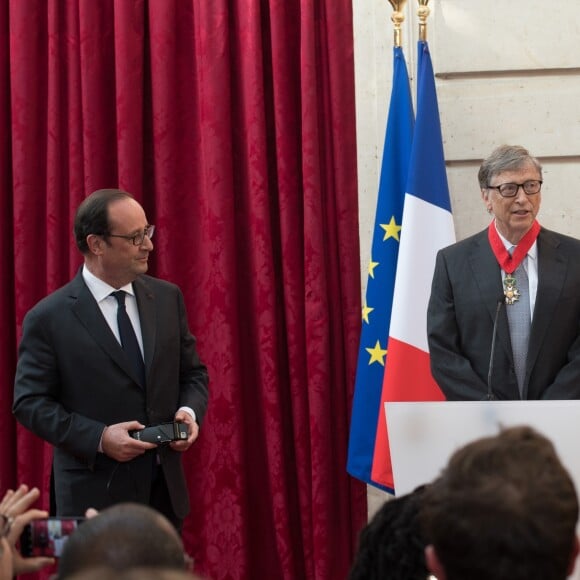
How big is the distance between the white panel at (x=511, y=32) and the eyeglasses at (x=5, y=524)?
320 centimetres

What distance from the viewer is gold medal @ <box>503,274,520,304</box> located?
3697 millimetres

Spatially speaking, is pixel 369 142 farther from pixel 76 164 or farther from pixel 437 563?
pixel 437 563

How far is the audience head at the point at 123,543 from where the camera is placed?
4.70 ft

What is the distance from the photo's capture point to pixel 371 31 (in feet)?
15.5

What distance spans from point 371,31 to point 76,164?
1.45 metres

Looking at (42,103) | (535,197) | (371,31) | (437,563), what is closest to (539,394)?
(535,197)

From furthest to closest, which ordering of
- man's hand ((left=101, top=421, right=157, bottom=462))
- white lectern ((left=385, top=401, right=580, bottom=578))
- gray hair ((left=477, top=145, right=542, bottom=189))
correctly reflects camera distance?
gray hair ((left=477, top=145, right=542, bottom=189)) → man's hand ((left=101, top=421, right=157, bottom=462)) → white lectern ((left=385, top=401, right=580, bottom=578))

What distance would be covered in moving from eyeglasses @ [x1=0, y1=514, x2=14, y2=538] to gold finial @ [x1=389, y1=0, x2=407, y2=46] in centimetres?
305

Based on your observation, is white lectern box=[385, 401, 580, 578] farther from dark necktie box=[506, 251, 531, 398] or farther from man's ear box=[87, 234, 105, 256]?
man's ear box=[87, 234, 105, 256]

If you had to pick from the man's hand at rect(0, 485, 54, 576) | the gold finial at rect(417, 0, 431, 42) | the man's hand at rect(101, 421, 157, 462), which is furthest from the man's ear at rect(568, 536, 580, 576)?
the gold finial at rect(417, 0, 431, 42)

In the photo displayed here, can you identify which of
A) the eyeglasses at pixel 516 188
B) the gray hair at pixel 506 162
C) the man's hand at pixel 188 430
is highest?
the gray hair at pixel 506 162

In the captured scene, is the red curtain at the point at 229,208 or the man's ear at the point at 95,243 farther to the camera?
the red curtain at the point at 229,208

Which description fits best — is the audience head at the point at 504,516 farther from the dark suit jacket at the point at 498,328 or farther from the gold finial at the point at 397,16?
the gold finial at the point at 397,16

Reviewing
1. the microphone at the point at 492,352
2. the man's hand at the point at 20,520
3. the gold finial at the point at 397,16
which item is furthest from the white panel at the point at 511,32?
the man's hand at the point at 20,520
